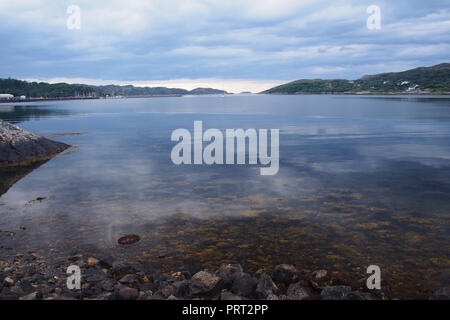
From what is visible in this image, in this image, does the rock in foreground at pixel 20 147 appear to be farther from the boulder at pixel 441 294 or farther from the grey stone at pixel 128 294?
the boulder at pixel 441 294

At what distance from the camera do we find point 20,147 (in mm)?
32562

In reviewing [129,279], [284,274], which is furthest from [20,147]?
[284,274]

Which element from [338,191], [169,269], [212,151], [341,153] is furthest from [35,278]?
[341,153]

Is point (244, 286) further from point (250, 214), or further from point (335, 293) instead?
point (250, 214)

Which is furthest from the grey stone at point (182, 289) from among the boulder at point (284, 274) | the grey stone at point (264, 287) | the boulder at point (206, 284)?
the boulder at point (284, 274)

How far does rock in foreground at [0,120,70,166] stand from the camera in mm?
30734

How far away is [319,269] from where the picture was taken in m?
11.6

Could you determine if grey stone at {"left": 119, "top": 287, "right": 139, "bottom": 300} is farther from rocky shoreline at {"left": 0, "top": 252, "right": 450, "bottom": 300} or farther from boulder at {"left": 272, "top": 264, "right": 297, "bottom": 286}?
boulder at {"left": 272, "top": 264, "right": 297, "bottom": 286}

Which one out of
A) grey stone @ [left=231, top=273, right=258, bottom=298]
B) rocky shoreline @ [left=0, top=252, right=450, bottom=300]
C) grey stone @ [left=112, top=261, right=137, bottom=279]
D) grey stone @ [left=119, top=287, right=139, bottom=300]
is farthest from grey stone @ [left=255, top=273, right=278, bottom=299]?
grey stone @ [left=112, top=261, right=137, bottom=279]

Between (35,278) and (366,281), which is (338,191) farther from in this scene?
(35,278)

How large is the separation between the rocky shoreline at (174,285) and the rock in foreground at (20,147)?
885 inches

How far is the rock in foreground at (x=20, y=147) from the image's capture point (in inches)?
1210

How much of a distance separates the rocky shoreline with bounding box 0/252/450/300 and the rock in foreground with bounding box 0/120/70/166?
2249cm
